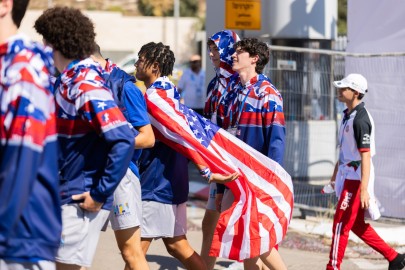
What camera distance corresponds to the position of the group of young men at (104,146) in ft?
11.8

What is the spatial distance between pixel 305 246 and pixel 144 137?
13.5ft

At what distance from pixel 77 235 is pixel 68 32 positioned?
3.36 ft

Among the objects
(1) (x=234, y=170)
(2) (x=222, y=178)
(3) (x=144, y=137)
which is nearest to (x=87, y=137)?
(3) (x=144, y=137)

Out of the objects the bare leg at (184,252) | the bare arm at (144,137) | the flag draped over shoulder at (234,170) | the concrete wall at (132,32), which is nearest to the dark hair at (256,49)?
the flag draped over shoulder at (234,170)

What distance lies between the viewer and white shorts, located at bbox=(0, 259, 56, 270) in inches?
146

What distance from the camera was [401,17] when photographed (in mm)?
10383

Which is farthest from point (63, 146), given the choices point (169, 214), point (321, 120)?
point (321, 120)

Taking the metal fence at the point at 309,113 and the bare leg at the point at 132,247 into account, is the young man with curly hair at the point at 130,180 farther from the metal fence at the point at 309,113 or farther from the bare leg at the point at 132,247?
the metal fence at the point at 309,113

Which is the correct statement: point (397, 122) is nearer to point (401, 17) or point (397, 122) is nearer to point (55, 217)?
point (401, 17)

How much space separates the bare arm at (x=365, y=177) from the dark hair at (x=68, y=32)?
3385 millimetres

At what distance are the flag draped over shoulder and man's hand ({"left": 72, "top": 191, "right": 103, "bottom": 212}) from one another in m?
1.85

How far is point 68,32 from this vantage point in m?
4.69

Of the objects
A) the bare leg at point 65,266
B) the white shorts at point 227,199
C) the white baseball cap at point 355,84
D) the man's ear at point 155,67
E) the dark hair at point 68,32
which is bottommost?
the white shorts at point 227,199

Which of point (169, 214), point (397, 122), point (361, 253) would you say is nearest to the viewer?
point (169, 214)
